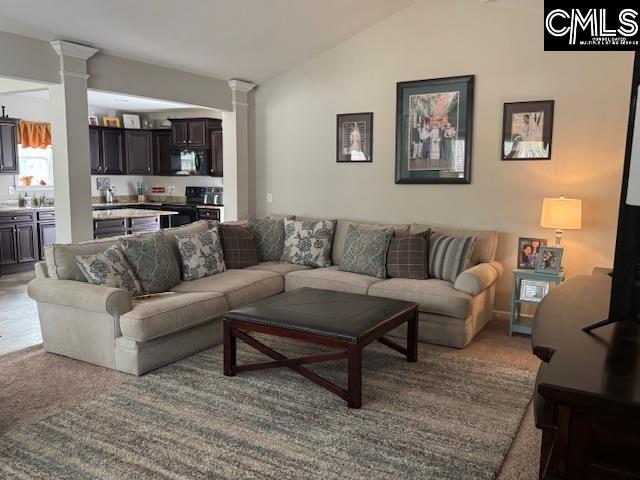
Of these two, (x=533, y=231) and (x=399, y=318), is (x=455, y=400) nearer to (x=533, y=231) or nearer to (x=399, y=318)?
(x=399, y=318)

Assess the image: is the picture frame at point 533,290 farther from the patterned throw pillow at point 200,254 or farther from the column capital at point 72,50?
the column capital at point 72,50

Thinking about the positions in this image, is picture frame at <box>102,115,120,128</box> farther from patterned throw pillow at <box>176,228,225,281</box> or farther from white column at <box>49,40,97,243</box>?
patterned throw pillow at <box>176,228,225,281</box>

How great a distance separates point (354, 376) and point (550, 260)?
230 centimetres

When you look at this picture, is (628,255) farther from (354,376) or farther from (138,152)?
(138,152)

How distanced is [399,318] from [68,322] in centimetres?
231

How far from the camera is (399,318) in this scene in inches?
140

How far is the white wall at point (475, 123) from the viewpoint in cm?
446

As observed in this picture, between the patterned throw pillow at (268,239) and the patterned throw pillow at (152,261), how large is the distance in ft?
Result: 4.06

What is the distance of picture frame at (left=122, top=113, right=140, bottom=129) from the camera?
9438 mm

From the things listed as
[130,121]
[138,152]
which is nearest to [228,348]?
[138,152]

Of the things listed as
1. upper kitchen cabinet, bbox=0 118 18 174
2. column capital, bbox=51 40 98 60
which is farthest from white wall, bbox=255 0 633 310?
upper kitchen cabinet, bbox=0 118 18 174

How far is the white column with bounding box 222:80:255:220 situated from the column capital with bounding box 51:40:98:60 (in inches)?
71.1

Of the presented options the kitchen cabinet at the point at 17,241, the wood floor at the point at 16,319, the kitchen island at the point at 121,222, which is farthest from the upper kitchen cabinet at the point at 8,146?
the wood floor at the point at 16,319

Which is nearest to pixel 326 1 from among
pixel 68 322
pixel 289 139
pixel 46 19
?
pixel 289 139
